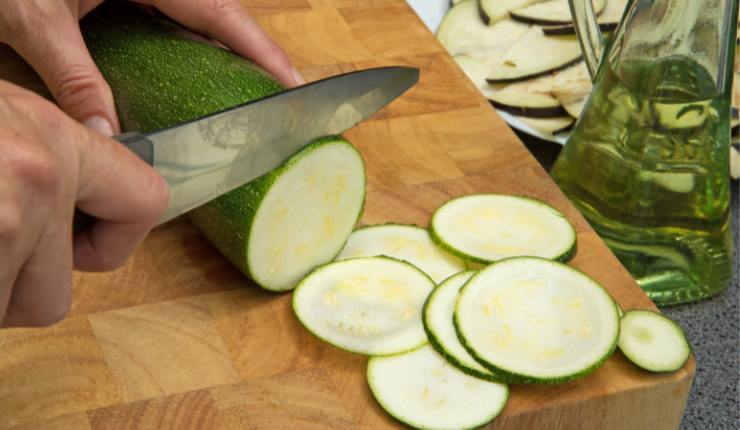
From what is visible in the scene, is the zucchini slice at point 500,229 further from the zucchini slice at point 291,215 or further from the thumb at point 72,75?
the thumb at point 72,75

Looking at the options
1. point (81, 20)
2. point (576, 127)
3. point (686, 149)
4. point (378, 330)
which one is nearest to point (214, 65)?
point (81, 20)

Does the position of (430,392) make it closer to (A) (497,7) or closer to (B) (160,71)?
(B) (160,71)

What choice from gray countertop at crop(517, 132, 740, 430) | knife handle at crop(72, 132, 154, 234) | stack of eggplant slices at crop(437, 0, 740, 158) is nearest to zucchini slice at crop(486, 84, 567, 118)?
stack of eggplant slices at crop(437, 0, 740, 158)

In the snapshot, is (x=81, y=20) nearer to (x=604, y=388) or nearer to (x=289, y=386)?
(x=289, y=386)

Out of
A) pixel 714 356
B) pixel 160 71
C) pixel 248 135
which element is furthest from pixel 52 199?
pixel 714 356

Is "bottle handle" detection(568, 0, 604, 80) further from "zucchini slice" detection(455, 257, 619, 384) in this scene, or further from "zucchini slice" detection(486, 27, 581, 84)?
"zucchini slice" detection(455, 257, 619, 384)

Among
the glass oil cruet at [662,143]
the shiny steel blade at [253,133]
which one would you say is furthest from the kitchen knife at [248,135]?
the glass oil cruet at [662,143]
